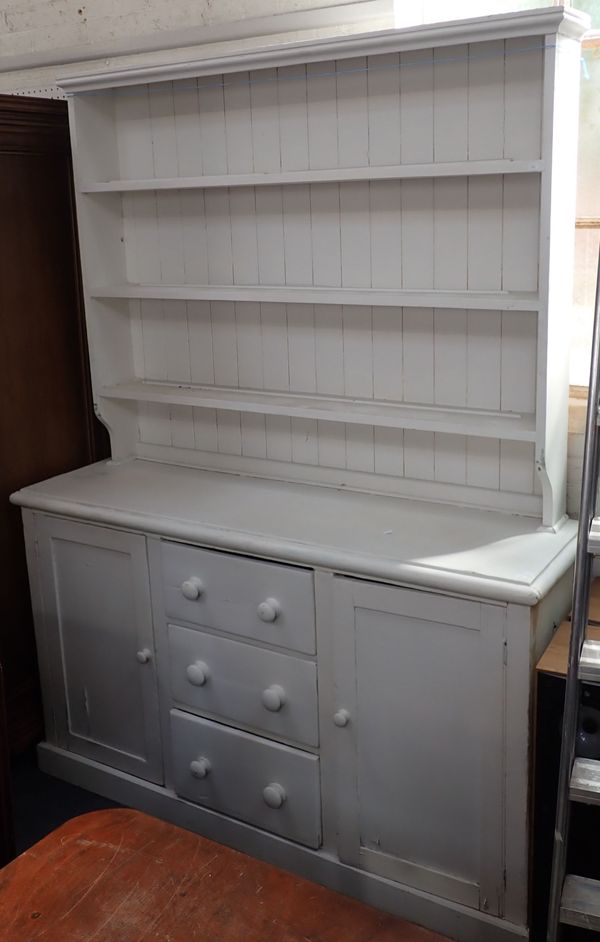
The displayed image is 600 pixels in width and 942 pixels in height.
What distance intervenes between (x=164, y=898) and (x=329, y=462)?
1.46 meters

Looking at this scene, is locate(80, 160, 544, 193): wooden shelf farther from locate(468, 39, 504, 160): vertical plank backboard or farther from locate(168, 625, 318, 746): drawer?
locate(168, 625, 318, 746): drawer

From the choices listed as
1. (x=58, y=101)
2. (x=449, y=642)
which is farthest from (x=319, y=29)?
(x=449, y=642)

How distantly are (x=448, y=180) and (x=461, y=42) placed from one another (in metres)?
0.37

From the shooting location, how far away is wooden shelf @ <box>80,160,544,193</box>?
7.76 ft

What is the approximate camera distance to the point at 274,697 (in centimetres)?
265

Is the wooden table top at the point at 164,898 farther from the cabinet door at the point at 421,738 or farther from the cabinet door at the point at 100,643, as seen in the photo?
the cabinet door at the point at 100,643

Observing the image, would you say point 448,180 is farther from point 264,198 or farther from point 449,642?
point 449,642

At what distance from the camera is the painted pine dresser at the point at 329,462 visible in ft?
7.84

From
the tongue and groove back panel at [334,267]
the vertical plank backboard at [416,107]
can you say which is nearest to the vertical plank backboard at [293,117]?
the tongue and groove back panel at [334,267]

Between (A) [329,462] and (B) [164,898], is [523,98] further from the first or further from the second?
(B) [164,898]

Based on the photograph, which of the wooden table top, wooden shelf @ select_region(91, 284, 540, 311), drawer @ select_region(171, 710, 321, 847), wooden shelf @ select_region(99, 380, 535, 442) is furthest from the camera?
drawer @ select_region(171, 710, 321, 847)

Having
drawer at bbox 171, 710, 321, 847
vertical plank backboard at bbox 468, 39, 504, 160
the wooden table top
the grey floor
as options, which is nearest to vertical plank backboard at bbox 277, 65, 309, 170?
vertical plank backboard at bbox 468, 39, 504, 160

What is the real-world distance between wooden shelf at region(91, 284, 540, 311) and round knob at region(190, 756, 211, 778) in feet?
4.26

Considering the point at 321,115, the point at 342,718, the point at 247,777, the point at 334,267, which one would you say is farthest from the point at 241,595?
the point at 321,115
